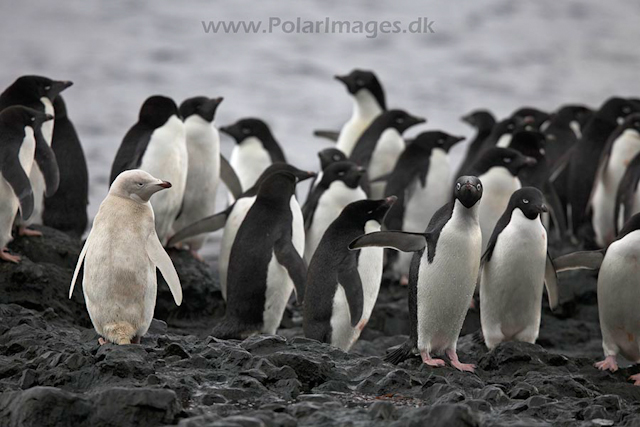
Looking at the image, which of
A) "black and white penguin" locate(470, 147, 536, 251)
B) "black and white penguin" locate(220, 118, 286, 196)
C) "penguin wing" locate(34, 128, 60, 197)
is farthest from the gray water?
"black and white penguin" locate(470, 147, 536, 251)

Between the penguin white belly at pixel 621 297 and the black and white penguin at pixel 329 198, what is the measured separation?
255 cm

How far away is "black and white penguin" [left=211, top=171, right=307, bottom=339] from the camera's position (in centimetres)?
767

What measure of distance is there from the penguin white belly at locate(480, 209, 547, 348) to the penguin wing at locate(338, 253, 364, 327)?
75cm

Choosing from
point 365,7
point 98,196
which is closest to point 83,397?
point 98,196

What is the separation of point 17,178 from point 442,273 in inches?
113

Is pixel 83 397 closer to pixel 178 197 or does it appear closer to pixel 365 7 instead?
pixel 178 197

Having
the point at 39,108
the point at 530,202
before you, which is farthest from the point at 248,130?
the point at 530,202

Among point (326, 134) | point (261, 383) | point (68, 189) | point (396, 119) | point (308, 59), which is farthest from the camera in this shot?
point (308, 59)

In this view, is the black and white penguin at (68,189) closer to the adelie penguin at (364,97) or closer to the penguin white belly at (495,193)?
the penguin white belly at (495,193)

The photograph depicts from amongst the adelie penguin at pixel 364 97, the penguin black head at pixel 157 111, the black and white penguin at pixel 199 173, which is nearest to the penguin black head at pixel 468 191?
the penguin black head at pixel 157 111

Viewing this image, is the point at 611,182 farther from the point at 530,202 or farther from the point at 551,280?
the point at 530,202

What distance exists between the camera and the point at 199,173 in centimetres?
955

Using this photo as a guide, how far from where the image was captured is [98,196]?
15312 millimetres

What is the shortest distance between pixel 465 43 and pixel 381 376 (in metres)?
29.7
